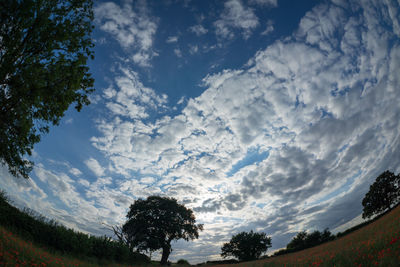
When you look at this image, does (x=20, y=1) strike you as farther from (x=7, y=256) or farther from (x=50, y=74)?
(x=7, y=256)

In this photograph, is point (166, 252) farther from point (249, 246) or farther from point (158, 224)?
point (249, 246)

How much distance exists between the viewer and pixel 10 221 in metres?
14.9

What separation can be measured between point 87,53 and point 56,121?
438 centimetres

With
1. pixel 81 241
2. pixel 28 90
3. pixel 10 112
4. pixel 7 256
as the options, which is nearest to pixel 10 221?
pixel 81 241

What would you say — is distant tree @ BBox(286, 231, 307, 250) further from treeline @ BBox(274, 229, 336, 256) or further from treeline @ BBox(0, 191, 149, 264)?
treeline @ BBox(0, 191, 149, 264)

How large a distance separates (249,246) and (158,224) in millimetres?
28789

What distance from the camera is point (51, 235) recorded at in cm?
1706

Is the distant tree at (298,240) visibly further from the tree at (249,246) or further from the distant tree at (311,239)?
the tree at (249,246)

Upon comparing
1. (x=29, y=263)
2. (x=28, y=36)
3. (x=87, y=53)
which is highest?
(x=87, y=53)

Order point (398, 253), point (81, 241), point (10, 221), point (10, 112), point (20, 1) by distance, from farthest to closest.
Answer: point (81, 241)
point (10, 221)
point (10, 112)
point (20, 1)
point (398, 253)

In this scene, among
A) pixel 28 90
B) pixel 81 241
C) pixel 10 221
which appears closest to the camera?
pixel 28 90

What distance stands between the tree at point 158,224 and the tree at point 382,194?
131 ft

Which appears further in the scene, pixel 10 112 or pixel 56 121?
pixel 56 121

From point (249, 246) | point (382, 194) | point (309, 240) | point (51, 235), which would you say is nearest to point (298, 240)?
point (309, 240)
